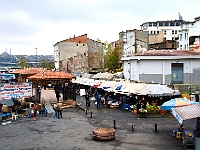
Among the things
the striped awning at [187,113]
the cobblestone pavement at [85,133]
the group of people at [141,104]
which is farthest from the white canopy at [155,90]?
the striped awning at [187,113]

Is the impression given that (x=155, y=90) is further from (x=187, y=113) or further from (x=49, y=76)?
(x=187, y=113)

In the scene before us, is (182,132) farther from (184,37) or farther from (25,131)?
(184,37)

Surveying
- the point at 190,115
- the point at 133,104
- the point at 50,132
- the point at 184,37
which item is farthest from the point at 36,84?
the point at 184,37

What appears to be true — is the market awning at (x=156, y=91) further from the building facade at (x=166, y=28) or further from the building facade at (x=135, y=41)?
the building facade at (x=166, y=28)

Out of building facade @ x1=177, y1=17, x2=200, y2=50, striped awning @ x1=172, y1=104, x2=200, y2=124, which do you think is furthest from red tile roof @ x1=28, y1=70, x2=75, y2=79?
building facade @ x1=177, y1=17, x2=200, y2=50

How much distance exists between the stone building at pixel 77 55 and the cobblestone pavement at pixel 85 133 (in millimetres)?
43209

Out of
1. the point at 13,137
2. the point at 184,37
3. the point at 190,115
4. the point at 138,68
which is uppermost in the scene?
the point at 184,37

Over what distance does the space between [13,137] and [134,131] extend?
7754 mm

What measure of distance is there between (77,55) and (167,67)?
36.5 metres

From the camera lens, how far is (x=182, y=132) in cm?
1734

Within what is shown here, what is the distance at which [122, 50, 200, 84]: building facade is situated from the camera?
35.3 metres

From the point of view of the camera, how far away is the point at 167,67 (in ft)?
116

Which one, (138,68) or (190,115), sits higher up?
(138,68)

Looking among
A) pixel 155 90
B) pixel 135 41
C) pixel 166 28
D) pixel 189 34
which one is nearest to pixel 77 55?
pixel 135 41
